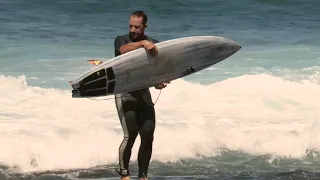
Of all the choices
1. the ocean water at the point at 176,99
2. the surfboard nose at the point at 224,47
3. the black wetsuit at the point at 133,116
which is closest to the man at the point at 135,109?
the black wetsuit at the point at 133,116

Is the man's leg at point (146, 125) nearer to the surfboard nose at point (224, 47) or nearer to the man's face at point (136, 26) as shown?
the man's face at point (136, 26)

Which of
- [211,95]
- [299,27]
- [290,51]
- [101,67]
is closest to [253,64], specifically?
[290,51]

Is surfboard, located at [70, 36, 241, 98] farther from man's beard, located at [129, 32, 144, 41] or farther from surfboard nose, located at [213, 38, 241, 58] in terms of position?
surfboard nose, located at [213, 38, 241, 58]

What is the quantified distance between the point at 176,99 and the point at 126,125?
667 cm

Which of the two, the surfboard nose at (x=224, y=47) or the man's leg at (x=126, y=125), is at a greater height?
the surfboard nose at (x=224, y=47)

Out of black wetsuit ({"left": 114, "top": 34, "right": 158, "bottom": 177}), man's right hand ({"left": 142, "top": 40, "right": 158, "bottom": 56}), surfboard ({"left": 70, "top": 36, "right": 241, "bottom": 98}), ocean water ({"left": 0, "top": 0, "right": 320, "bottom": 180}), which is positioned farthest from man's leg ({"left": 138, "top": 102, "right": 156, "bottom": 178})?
ocean water ({"left": 0, "top": 0, "right": 320, "bottom": 180})

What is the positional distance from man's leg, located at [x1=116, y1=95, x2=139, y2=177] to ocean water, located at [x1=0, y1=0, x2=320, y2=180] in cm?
126

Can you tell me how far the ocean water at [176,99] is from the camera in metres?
9.30

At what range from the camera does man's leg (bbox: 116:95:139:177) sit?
6.70m

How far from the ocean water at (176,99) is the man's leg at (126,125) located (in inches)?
49.6

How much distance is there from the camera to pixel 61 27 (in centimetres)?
2158

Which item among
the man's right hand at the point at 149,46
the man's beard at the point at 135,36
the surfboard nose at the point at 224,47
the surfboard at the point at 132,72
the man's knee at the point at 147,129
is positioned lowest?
the man's knee at the point at 147,129

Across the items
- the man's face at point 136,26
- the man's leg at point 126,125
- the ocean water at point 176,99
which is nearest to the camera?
the man's face at point 136,26

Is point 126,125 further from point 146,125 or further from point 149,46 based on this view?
point 149,46
